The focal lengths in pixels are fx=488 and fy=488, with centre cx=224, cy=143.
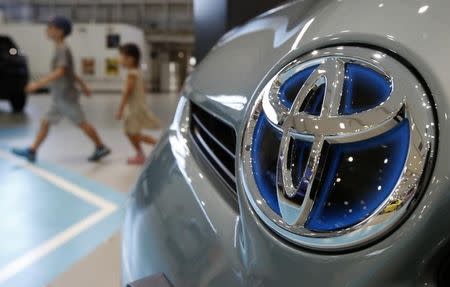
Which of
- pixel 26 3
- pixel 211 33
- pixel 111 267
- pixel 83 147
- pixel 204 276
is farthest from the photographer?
pixel 26 3

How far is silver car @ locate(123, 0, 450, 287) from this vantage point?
415mm

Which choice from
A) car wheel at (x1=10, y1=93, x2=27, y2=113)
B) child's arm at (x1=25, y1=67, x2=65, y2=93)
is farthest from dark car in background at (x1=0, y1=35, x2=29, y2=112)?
child's arm at (x1=25, y1=67, x2=65, y2=93)

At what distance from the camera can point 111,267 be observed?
198cm

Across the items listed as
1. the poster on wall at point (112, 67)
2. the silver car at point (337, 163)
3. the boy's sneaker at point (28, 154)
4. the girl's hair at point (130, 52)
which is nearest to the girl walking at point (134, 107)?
the girl's hair at point (130, 52)

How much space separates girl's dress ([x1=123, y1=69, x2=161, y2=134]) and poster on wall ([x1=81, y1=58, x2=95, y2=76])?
17109mm

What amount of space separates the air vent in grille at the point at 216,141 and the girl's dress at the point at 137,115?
11.3 ft

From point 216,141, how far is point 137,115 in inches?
142

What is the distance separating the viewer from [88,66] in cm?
2059

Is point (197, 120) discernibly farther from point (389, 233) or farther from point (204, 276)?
point (389, 233)

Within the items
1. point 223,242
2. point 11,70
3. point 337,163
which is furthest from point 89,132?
point 11,70

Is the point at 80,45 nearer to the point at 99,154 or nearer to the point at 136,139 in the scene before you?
the point at 99,154

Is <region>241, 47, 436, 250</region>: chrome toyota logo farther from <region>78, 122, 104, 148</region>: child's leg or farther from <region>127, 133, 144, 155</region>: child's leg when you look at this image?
<region>78, 122, 104, 148</region>: child's leg

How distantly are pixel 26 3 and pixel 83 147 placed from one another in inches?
825

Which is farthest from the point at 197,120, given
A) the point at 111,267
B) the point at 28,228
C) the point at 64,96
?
the point at 64,96
